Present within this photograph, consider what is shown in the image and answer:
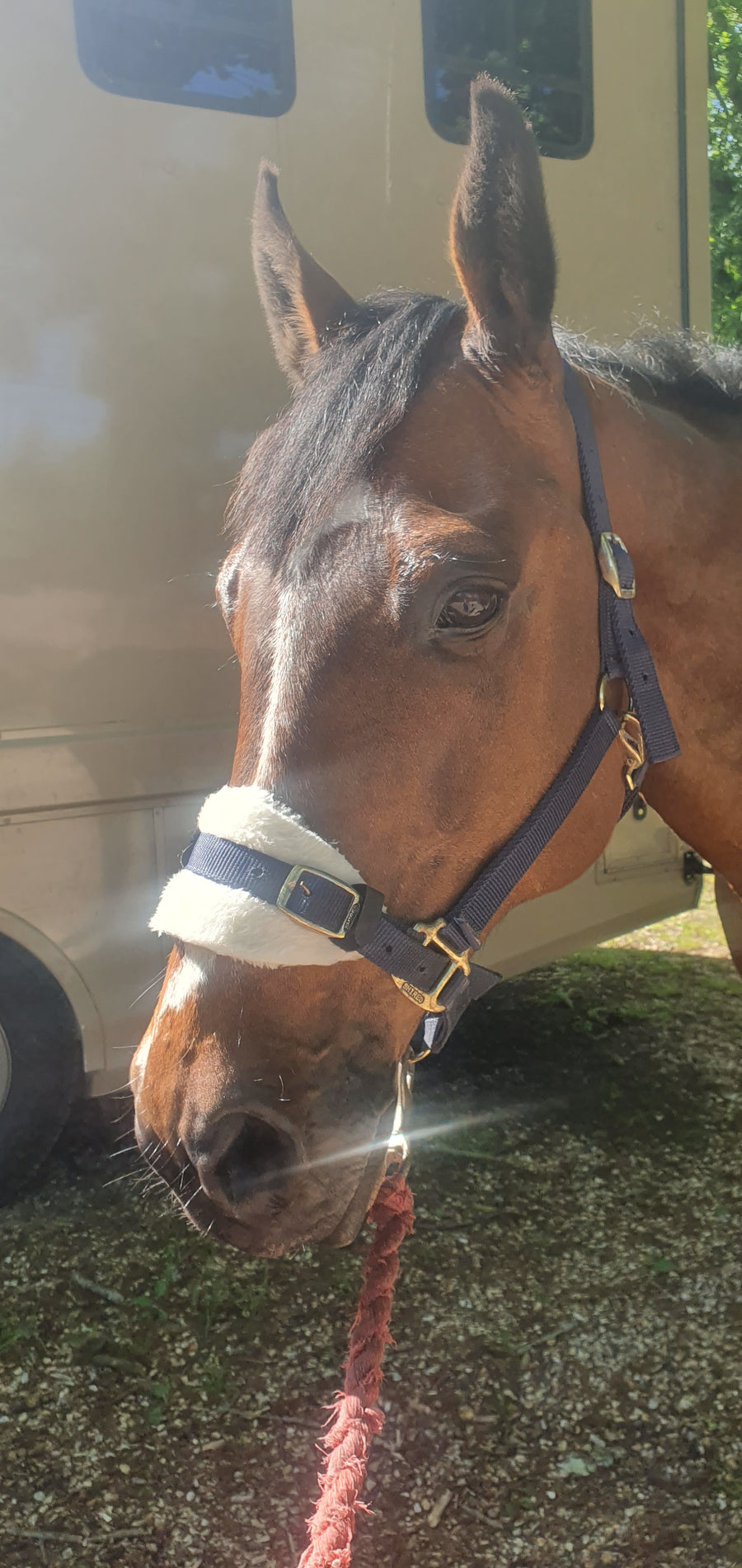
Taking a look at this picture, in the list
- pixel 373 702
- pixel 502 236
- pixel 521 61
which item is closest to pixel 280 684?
pixel 373 702

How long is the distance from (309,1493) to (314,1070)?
4.68 ft

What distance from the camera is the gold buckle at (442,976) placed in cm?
142

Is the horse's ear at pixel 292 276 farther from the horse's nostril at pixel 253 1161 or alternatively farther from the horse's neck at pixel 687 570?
the horse's nostril at pixel 253 1161

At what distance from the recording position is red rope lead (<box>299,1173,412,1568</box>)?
4.06 feet

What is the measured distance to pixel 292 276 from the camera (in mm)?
1979

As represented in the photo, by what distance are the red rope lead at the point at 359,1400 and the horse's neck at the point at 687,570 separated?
94 cm

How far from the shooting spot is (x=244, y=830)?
4.38 ft

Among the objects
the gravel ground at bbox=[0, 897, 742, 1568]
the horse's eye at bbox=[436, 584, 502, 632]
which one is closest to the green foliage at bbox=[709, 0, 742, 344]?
the gravel ground at bbox=[0, 897, 742, 1568]

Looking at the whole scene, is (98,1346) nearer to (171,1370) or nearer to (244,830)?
(171,1370)

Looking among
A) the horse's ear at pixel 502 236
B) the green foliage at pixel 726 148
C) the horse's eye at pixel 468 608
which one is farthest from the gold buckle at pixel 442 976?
the green foliage at pixel 726 148

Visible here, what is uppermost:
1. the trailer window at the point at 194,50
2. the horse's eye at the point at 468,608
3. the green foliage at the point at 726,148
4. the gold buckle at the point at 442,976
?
the green foliage at the point at 726,148

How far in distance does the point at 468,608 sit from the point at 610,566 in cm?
32

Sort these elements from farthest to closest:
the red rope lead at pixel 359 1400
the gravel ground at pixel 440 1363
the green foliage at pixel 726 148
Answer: the green foliage at pixel 726 148 → the gravel ground at pixel 440 1363 → the red rope lead at pixel 359 1400

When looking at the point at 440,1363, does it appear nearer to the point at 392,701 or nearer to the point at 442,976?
the point at 442,976
